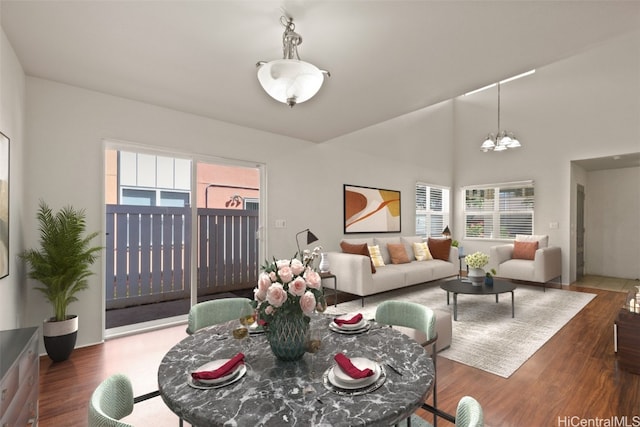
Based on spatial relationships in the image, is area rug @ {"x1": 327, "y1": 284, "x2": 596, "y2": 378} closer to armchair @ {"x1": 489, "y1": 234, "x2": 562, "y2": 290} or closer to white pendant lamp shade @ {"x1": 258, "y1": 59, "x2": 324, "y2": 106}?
armchair @ {"x1": 489, "y1": 234, "x2": 562, "y2": 290}

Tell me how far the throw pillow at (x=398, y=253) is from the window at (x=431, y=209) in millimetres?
1668

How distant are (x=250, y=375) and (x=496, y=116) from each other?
784 cm

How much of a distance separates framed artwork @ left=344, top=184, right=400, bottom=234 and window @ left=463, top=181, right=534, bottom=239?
7.65 ft

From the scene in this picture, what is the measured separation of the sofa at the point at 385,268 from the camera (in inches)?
172

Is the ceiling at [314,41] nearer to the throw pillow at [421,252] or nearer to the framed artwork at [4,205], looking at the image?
the framed artwork at [4,205]

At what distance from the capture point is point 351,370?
1.05 m

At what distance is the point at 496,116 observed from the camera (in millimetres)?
7051

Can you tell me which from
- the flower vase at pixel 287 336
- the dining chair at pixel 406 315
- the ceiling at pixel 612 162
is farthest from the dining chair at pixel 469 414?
the ceiling at pixel 612 162

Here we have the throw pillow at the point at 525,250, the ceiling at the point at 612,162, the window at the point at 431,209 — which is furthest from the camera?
the window at the point at 431,209

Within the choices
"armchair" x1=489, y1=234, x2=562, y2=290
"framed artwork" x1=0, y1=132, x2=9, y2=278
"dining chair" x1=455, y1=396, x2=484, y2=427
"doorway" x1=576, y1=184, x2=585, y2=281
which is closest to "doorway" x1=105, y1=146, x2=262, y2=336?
"framed artwork" x1=0, y1=132, x2=9, y2=278

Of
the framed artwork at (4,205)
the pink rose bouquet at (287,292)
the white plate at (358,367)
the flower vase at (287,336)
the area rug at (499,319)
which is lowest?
the area rug at (499,319)

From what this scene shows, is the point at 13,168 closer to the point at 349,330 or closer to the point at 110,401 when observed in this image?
the point at 110,401

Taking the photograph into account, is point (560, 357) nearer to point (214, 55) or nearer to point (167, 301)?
point (214, 55)

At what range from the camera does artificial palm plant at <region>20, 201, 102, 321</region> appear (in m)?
2.65
